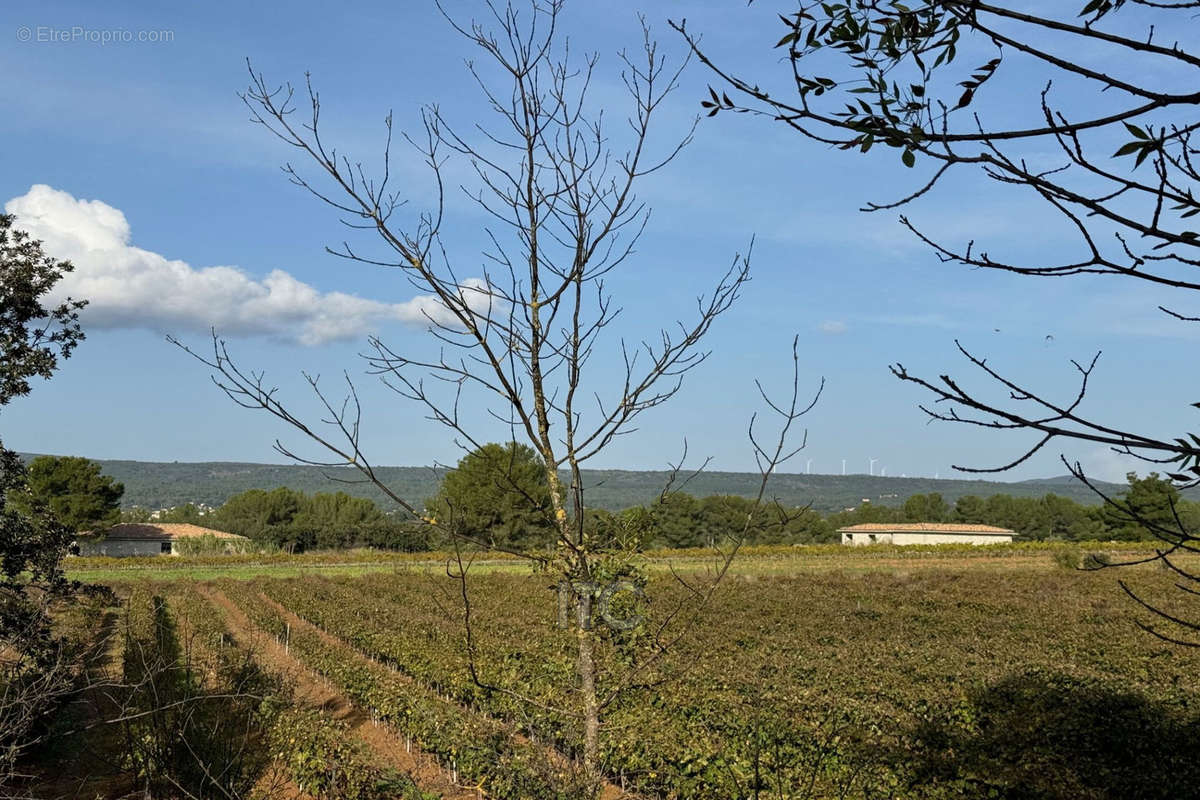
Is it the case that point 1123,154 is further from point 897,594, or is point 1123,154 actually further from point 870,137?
point 897,594

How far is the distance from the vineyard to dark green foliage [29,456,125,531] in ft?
172

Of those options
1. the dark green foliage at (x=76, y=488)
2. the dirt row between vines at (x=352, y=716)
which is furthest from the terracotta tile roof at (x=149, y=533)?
the dirt row between vines at (x=352, y=716)

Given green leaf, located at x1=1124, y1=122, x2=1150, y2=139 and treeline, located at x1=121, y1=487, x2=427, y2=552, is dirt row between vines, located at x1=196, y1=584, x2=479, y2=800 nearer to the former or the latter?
green leaf, located at x1=1124, y1=122, x2=1150, y2=139

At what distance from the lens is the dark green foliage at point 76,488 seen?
7225 cm

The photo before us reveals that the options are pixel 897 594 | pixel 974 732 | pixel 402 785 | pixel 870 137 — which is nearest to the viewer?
pixel 870 137

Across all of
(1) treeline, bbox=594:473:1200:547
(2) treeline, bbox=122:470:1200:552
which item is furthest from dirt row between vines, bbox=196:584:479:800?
(1) treeline, bbox=594:473:1200:547

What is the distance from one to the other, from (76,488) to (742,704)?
76.3 metres

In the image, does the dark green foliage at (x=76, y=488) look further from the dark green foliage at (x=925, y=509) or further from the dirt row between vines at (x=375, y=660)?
the dark green foliage at (x=925, y=509)

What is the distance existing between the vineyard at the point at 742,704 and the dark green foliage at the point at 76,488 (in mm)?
52478

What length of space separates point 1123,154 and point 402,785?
10.9 ft

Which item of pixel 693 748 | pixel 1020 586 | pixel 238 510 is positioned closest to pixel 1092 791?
pixel 693 748

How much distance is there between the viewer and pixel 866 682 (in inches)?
560

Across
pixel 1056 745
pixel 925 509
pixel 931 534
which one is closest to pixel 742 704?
pixel 1056 745

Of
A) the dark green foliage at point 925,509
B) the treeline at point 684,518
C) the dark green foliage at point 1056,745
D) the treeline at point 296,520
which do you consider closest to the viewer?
the dark green foliage at point 1056,745
